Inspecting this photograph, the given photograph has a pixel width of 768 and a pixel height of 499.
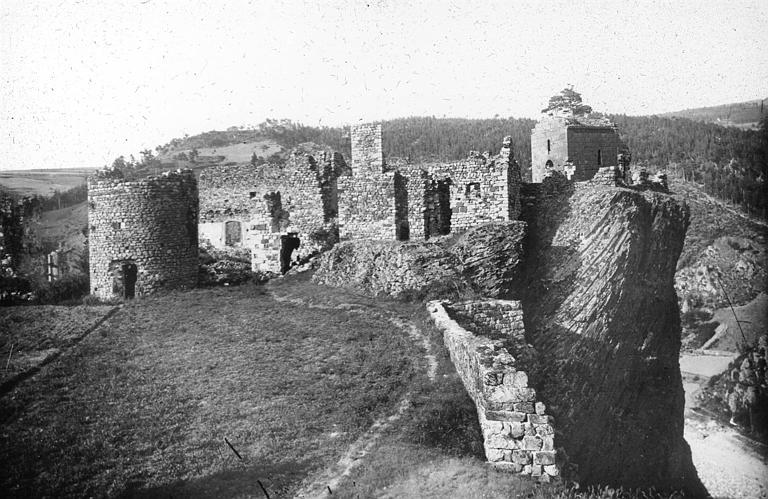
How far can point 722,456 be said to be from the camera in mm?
35500

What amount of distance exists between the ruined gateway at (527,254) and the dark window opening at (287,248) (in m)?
0.08

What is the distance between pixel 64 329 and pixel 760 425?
42103 millimetres

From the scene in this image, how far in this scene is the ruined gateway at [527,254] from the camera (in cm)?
2023

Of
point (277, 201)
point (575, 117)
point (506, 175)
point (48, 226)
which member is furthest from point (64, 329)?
point (575, 117)

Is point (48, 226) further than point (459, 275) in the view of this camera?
Yes

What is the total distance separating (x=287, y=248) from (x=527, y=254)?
10755 millimetres

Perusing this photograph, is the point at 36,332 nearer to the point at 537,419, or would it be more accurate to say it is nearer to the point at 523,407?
the point at 523,407

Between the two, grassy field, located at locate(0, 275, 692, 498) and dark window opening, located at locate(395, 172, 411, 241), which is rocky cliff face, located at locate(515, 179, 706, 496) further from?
grassy field, located at locate(0, 275, 692, 498)

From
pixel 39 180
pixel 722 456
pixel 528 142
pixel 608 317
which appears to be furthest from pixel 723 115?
pixel 39 180

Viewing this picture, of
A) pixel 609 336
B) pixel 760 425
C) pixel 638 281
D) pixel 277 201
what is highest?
pixel 277 201

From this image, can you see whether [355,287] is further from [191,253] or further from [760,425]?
[760,425]

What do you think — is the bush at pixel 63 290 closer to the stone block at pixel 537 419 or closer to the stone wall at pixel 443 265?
the stone wall at pixel 443 265

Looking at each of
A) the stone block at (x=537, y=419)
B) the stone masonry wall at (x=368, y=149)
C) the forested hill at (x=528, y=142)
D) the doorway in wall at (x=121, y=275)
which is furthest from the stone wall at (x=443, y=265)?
the forested hill at (x=528, y=142)

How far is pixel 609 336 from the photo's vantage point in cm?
2255
